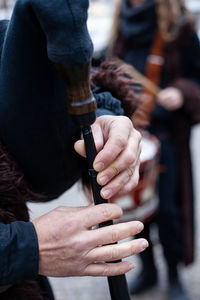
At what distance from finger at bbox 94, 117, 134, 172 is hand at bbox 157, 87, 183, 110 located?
1151mm

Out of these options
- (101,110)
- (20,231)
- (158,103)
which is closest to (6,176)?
(20,231)

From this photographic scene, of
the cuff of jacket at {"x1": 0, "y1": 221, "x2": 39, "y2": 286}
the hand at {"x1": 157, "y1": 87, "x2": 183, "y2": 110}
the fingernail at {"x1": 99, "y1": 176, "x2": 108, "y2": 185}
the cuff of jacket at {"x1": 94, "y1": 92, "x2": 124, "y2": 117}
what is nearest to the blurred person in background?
the hand at {"x1": 157, "y1": 87, "x2": 183, "y2": 110}

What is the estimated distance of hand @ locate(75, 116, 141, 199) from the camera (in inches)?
27.8

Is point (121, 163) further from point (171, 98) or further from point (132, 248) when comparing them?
point (171, 98)

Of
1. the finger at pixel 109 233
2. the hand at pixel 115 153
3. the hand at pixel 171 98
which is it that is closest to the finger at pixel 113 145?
the hand at pixel 115 153

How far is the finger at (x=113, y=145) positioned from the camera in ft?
2.29

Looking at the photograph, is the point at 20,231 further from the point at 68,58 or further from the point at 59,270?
the point at 68,58

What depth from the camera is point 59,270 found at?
2.29ft

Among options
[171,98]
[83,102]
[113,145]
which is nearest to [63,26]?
[83,102]

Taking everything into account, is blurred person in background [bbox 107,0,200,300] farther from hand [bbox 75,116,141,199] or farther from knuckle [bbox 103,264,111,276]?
knuckle [bbox 103,264,111,276]

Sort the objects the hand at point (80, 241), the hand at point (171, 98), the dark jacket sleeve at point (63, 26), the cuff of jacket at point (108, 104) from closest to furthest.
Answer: the dark jacket sleeve at point (63, 26), the hand at point (80, 241), the cuff of jacket at point (108, 104), the hand at point (171, 98)

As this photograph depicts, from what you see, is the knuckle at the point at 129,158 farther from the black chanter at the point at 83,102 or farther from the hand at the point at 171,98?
the hand at the point at 171,98

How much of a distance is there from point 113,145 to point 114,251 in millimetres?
189

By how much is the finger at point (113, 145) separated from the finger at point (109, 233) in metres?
0.11
